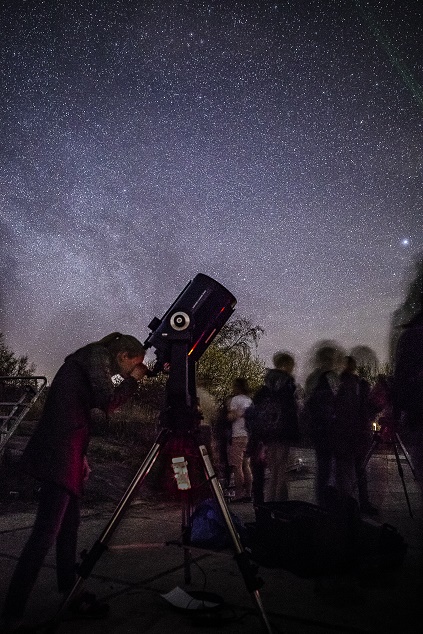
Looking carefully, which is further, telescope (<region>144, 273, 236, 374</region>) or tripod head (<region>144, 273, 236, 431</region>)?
telescope (<region>144, 273, 236, 374</region>)

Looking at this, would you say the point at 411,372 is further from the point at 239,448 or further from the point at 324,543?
the point at 239,448

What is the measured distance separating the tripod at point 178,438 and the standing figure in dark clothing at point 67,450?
338mm

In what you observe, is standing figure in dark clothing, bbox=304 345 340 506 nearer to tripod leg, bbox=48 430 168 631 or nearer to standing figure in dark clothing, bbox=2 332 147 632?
standing figure in dark clothing, bbox=2 332 147 632

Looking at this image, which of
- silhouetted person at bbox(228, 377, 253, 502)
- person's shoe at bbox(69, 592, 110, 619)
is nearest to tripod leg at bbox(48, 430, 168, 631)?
person's shoe at bbox(69, 592, 110, 619)

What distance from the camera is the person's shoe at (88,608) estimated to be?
9.28 ft

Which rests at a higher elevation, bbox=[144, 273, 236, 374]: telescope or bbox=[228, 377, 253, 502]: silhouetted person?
bbox=[144, 273, 236, 374]: telescope

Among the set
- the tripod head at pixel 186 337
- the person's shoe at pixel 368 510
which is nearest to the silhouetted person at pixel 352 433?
the person's shoe at pixel 368 510

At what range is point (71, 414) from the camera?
116 inches

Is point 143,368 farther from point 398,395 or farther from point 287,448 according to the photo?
point 287,448

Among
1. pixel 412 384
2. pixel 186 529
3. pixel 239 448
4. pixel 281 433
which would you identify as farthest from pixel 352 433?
pixel 186 529

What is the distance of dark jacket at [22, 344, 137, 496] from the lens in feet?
9.36

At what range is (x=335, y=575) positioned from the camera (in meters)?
3.45

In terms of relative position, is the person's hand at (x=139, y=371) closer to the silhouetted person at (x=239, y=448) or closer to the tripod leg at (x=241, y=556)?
the tripod leg at (x=241, y=556)

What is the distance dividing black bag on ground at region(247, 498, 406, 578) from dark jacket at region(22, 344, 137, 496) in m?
1.69
